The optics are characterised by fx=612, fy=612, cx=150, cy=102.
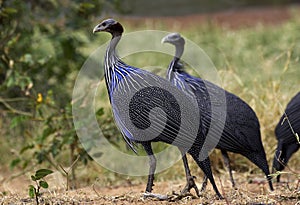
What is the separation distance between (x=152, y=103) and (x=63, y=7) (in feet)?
8.92

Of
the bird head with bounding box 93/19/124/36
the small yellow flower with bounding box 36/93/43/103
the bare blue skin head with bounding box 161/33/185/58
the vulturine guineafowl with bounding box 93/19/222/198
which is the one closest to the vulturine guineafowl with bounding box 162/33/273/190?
the bare blue skin head with bounding box 161/33/185/58

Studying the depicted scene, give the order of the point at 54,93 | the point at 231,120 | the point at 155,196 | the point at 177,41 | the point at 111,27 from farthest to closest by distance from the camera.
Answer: the point at 54,93 → the point at 177,41 → the point at 231,120 → the point at 111,27 → the point at 155,196

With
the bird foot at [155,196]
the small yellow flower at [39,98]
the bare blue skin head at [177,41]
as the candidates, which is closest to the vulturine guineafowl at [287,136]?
the bare blue skin head at [177,41]

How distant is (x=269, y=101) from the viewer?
5609 millimetres

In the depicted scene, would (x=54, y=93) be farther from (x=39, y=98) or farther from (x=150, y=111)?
(x=150, y=111)

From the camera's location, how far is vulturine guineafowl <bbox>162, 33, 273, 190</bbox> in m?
4.20

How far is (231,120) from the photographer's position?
429 centimetres

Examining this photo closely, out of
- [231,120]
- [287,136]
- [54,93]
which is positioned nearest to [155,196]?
[231,120]

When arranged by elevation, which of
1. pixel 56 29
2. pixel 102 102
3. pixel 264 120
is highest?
pixel 56 29

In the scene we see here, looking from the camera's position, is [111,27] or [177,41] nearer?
[111,27]

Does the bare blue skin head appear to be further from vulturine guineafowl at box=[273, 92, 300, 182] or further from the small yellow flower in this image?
the small yellow flower

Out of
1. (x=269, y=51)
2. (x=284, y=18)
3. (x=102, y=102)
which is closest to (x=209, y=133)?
(x=102, y=102)

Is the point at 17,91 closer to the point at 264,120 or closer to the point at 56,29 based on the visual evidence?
the point at 56,29

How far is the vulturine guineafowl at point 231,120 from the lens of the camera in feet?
13.8
